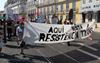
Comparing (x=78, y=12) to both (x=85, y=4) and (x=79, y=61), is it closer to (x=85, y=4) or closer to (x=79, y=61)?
(x=85, y=4)

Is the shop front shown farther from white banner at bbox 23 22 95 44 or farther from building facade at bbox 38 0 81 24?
white banner at bbox 23 22 95 44

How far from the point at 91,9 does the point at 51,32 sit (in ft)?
69.2

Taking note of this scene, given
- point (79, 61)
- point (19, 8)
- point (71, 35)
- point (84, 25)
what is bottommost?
point (79, 61)

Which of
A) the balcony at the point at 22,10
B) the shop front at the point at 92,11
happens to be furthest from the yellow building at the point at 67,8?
the balcony at the point at 22,10

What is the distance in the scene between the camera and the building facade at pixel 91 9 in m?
23.4

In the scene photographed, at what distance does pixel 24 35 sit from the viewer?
19.2 feet

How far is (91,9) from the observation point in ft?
81.3

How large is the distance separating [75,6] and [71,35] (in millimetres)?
23944

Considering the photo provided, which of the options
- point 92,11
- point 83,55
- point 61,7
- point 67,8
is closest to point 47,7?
point 61,7

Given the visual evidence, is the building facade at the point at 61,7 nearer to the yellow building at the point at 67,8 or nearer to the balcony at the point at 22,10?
the yellow building at the point at 67,8

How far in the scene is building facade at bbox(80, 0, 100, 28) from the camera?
23433mm

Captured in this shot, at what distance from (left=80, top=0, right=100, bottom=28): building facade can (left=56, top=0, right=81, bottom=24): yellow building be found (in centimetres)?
152

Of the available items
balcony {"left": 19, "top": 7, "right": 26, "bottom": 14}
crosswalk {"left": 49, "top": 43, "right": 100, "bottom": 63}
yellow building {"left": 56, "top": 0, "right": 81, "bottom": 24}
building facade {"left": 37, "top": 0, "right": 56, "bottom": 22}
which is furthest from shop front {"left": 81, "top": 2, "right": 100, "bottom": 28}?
balcony {"left": 19, "top": 7, "right": 26, "bottom": 14}

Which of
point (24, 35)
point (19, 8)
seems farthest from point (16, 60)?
point (19, 8)
